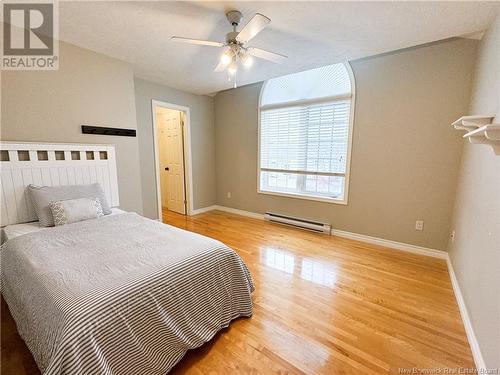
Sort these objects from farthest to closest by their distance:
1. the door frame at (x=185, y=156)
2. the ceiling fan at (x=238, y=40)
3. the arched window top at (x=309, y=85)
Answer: the door frame at (x=185, y=156) → the arched window top at (x=309, y=85) → the ceiling fan at (x=238, y=40)

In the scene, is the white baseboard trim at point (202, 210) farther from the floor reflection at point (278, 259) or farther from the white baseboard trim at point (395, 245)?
the white baseboard trim at point (395, 245)

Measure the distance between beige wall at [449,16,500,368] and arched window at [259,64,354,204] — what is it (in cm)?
125

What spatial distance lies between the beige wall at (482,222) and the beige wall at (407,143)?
0.19m

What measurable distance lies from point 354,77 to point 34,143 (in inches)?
152

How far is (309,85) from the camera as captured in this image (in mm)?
3365

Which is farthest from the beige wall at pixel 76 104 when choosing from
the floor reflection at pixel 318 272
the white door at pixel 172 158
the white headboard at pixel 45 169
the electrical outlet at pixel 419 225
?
the electrical outlet at pixel 419 225

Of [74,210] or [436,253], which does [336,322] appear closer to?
[436,253]

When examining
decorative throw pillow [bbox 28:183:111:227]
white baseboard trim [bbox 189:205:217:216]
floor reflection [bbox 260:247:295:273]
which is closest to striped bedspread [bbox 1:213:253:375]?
decorative throw pillow [bbox 28:183:111:227]

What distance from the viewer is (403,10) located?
5.78 feet

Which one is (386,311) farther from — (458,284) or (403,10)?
(403,10)

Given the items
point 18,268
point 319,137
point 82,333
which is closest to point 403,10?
point 319,137

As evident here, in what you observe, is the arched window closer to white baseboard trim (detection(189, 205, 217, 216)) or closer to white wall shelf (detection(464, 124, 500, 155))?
white baseboard trim (detection(189, 205, 217, 216))

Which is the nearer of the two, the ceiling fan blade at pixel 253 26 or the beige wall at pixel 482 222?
the beige wall at pixel 482 222

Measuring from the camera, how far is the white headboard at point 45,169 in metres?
2.03
